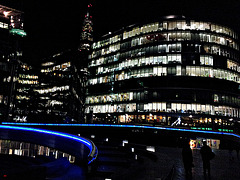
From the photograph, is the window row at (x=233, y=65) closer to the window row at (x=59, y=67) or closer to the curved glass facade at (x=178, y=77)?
the curved glass facade at (x=178, y=77)

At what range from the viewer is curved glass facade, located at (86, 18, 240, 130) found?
57312 mm

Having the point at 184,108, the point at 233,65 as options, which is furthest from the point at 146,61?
the point at 233,65

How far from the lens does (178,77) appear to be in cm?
5866

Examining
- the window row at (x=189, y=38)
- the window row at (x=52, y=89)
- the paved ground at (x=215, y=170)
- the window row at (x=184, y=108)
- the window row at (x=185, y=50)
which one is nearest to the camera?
the paved ground at (x=215, y=170)

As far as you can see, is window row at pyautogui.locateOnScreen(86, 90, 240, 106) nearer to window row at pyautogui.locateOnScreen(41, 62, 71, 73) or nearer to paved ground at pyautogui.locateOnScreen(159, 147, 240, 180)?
paved ground at pyautogui.locateOnScreen(159, 147, 240, 180)

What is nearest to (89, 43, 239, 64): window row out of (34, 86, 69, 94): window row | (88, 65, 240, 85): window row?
(88, 65, 240, 85): window row

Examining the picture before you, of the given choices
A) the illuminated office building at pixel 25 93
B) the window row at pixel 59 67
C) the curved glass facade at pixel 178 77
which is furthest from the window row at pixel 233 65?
the window row at pixel 59 67

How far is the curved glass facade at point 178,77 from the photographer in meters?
57.3

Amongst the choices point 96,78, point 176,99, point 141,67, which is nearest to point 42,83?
point 96,78

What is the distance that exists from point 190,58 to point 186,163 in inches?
2093

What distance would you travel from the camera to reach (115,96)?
68.9 m

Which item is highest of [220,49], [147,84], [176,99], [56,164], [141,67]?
[220,49]

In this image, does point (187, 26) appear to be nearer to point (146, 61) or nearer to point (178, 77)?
point (146, 61)

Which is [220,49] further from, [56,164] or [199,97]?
[56,164]
